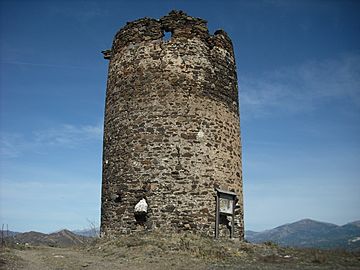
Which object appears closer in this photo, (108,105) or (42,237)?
(108,105)

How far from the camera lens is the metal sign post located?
1216cm

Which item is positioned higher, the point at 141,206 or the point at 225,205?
the point at 225,205

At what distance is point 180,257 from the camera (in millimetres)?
9211

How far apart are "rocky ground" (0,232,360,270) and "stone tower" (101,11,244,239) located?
104cm

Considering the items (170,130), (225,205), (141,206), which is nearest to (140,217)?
(141,206)

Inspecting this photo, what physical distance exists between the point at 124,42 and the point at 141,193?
5.86m

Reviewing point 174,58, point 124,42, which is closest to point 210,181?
point 174,58

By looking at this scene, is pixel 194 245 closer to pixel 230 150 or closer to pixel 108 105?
pixel 230 150

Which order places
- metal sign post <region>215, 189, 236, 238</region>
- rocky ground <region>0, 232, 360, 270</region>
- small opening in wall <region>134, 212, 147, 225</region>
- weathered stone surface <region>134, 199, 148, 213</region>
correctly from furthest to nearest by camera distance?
1. metal sign post <region>215, 189, 236, 238</region>
2. small opening in wall <region>134, 212, 147, 225</region>
3. weathered stone surface <region>134, 199, 148, 213</region>
4. rocky ground <region>0, 232, 360, 270</region>

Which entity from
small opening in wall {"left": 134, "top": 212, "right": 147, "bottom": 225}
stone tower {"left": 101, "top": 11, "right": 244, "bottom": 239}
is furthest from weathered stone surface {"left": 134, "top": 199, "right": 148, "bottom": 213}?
small opening in wall {"left": 134, "top": 212, "right": 147, "bottom": 225}

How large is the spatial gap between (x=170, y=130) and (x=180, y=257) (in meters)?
4.60

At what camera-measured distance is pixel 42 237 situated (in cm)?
2806

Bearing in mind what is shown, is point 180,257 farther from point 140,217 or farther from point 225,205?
point 225,205

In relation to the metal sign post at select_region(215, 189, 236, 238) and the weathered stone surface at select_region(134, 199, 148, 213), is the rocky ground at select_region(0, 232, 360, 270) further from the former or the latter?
the metal sign post at select_region(215, 189, 236, 238)
